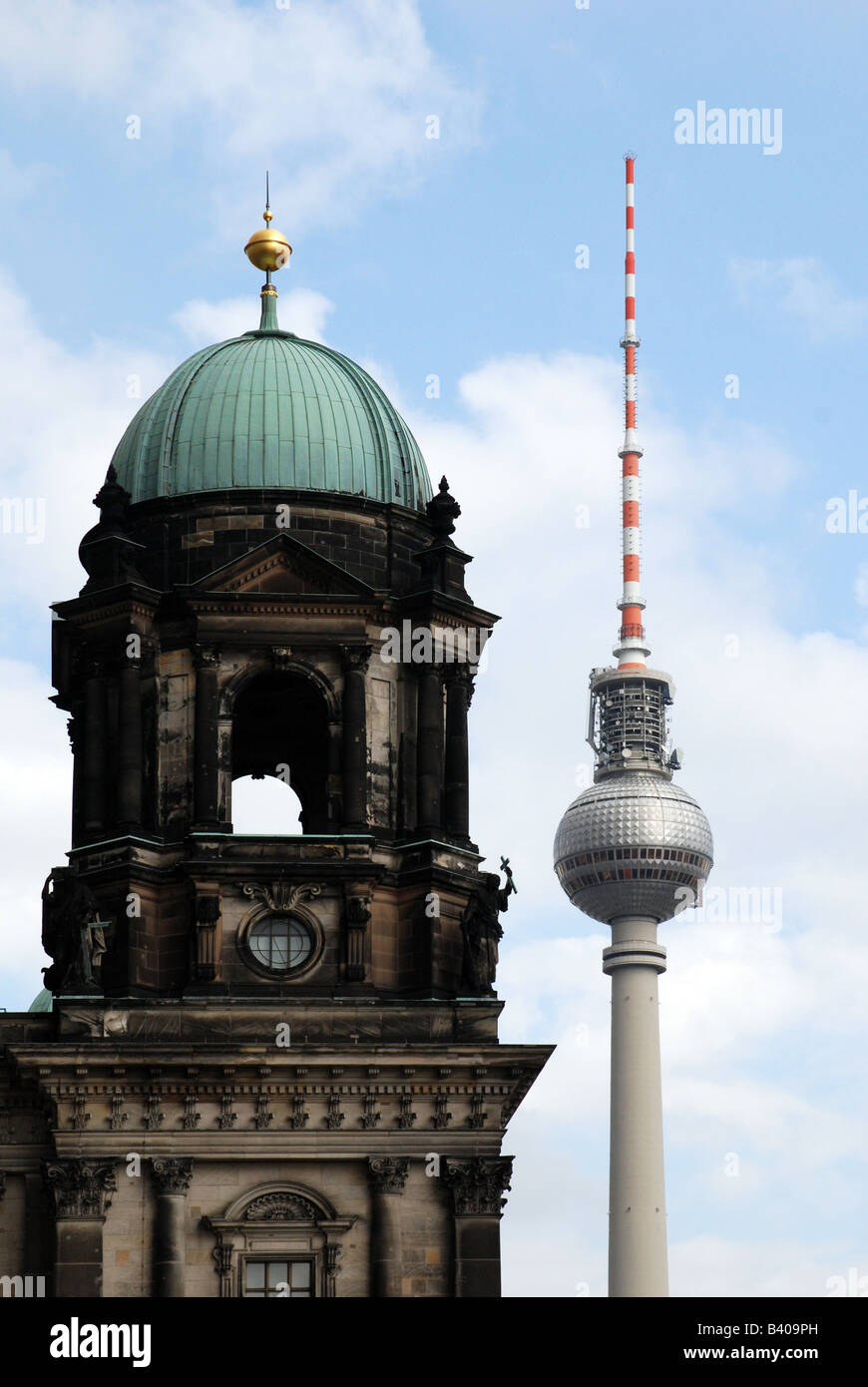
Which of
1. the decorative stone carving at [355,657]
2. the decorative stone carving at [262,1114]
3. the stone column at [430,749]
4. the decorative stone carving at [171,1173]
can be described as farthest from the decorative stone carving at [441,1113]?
the decorative stone carving at [355,657]

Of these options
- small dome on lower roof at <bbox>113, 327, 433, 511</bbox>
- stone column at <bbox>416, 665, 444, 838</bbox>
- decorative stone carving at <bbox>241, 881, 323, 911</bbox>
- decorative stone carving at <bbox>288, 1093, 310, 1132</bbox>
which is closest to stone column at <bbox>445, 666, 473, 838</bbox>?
stone column at <bbox>416, 665, 444, 838</bbox>

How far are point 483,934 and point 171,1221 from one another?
9320 millimetres

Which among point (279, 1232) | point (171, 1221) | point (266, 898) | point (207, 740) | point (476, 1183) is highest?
point (207, 740)

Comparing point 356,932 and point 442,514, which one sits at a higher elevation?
point 442,514

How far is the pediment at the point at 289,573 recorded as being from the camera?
64.7m

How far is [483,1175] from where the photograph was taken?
5978 cm

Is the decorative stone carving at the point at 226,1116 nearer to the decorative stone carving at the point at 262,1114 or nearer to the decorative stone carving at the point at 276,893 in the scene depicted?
the decorative stone carving at the point at 262,1114

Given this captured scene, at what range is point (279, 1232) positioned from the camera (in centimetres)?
5944

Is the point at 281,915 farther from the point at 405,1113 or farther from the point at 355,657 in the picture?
the point at 355,657

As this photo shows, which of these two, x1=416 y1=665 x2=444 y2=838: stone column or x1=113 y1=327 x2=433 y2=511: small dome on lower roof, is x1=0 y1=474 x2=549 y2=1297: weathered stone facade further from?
x1=113 y1=327 x2=433 y2=511: small dome on lower roof

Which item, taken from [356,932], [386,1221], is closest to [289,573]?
[356,932]

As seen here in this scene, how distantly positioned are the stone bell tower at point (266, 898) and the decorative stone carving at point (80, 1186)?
0.07m

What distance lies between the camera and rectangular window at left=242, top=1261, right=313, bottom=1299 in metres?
59.0
